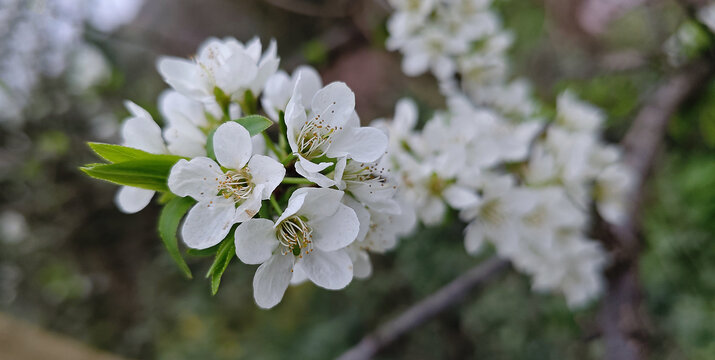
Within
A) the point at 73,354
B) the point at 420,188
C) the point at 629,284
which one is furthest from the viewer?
the point at 73,354

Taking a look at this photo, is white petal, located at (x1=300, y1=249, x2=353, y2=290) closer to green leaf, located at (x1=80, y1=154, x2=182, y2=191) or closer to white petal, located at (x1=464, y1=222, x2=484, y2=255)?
green leaf, located at (x1=80, y1=154, x2=182, y2=191)

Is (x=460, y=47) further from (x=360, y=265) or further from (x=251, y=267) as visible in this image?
(x=251, y=267)

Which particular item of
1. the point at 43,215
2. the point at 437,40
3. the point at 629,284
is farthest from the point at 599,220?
the point at 43,215

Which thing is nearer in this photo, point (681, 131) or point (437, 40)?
point (437, 40)

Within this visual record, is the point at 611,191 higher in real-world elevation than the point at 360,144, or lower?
lower

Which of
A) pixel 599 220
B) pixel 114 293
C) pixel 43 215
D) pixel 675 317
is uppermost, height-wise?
pixel 599 220

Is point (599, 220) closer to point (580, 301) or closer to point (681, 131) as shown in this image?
point (580, 301)

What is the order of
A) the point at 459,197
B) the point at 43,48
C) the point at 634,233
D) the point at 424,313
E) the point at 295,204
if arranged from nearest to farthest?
the point at 295,204, the point at 459,197, the point at 634,233, the point at 424,313, the point at 43,48

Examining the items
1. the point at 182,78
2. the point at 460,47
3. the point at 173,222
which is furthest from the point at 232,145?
the point at 460,47
